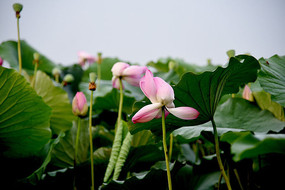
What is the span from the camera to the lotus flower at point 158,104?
19.6 inches

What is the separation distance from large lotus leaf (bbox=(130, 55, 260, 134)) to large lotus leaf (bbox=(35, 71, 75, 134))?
61cm

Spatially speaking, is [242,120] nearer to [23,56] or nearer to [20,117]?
[20,117]

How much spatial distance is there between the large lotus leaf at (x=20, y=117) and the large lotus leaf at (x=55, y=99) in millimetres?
282

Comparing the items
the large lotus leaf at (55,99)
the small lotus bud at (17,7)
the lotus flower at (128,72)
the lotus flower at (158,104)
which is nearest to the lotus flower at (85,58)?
the large lotus leaf at (55,99)

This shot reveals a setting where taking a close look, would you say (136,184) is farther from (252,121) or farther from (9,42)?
(9,42)

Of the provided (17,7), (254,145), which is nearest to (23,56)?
(17,7)

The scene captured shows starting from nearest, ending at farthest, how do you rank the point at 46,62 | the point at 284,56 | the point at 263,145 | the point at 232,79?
the point at 263,145 → the point at 232,79 → the point at 284,56 → the point at 46,62

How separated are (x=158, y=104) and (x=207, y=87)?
0.19 metres

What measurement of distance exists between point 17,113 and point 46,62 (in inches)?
39.8

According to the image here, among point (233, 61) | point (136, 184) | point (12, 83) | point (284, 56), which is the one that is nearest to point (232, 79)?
point (233, 61)

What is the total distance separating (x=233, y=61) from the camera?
1.91ft

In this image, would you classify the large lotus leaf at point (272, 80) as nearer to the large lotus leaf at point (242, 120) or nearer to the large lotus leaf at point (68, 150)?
the large lotus leaf at point (242, 120)

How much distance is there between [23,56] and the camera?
1.63m

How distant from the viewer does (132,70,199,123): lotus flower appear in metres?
0.50
